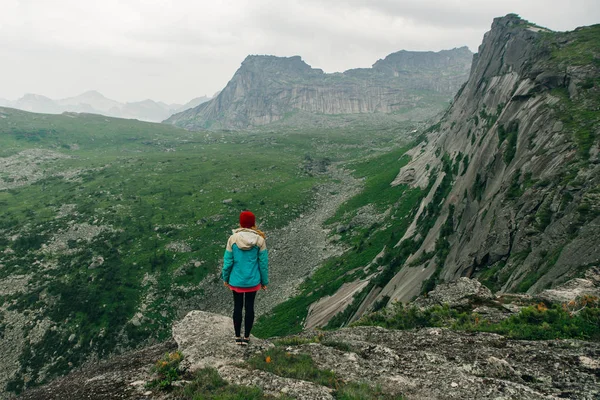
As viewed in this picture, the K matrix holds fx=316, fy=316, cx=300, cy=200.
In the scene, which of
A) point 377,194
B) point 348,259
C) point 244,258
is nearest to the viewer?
point 244,258

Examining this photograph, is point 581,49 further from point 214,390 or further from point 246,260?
point 214,390

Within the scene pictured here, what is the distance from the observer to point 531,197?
882 inches

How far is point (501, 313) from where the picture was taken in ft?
45.7

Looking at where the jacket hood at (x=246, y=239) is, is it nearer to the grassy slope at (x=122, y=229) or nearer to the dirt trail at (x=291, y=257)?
the dirt trail at (x=291, y=257)

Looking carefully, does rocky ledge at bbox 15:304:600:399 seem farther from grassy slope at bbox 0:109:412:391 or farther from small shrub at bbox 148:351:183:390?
grassy slope at bbox 0:109:412:391

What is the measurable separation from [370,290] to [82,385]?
26.0 metres

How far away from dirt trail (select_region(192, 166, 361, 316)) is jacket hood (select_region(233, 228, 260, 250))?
1383 inches

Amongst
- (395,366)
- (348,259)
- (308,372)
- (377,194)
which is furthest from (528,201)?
(377,194)

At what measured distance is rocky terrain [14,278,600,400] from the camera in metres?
9.19

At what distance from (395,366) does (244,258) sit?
661cm

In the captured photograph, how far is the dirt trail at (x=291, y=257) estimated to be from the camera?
46.8m

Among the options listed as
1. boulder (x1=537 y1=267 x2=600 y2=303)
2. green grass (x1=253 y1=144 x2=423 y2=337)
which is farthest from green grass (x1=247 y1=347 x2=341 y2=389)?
green grass (x1=253 y1=144 x2=423 y2=337)

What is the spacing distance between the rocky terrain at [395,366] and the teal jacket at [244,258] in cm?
291

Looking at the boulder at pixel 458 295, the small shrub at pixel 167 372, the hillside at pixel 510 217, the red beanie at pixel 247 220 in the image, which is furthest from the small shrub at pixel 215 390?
the hillside at pixel 510 217
